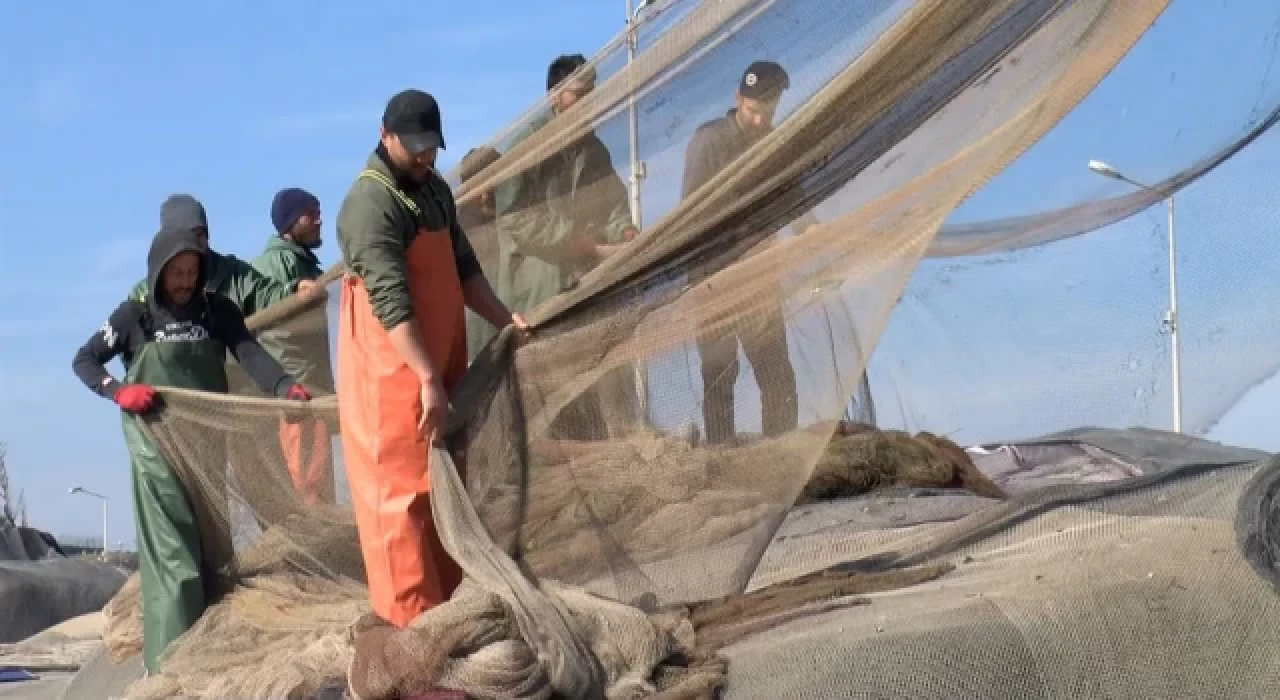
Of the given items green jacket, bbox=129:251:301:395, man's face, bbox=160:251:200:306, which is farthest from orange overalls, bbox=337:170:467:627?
green jacket, bbox=129:251:301:395

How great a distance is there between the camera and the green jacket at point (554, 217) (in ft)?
15.2

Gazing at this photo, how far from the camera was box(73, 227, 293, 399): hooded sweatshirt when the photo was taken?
18.6 feet

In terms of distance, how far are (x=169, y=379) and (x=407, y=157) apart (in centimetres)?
168

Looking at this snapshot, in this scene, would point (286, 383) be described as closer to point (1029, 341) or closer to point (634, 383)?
point (634, 383)

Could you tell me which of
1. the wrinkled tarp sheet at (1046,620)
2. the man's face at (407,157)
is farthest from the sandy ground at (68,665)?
the wrinkled tarp sheet at (1046,620)

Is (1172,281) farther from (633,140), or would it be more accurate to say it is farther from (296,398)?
(296,398)

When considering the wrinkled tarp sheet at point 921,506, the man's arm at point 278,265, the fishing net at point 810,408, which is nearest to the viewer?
the fishing net at point 810,408

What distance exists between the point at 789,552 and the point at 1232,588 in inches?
52.2

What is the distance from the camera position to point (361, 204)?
441cm

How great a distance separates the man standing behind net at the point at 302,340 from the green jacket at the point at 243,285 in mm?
123

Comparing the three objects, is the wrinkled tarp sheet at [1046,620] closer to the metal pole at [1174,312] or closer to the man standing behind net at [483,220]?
the metal pole at [1174,312]

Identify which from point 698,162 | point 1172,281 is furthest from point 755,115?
point 1172,281

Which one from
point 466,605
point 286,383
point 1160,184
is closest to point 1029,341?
point 1160,184

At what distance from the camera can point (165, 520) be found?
18.5 ft
